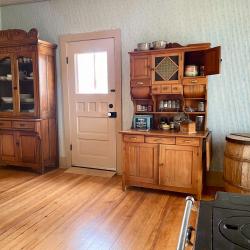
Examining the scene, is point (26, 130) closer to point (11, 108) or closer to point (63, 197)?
point (11, 108)

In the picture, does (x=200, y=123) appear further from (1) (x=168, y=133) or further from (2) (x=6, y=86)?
(2) (x=6, y=86)

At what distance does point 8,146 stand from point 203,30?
11.4 feet

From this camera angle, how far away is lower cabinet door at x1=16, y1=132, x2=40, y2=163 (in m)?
3.98

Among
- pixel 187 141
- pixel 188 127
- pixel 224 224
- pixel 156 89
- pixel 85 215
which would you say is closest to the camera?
pixel 224 224

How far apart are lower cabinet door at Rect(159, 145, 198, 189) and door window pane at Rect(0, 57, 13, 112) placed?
267 centimetres

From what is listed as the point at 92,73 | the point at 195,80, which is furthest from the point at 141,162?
the point at 92,73

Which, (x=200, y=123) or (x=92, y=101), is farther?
(x=92, y=101)

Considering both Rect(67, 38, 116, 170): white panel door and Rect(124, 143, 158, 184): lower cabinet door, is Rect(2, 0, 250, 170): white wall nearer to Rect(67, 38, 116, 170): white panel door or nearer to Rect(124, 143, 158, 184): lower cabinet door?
Rect(67, 38, 116, 170): white panel door

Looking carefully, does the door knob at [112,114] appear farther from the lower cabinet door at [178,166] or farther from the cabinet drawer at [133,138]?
the lower cabinet door at [178,166]

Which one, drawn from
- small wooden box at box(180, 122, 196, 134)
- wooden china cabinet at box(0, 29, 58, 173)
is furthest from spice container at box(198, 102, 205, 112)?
wooden china cabinet at box(0, 29, 58, 173)

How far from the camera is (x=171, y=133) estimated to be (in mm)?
3049

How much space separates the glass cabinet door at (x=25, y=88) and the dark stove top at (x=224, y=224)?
3510mm

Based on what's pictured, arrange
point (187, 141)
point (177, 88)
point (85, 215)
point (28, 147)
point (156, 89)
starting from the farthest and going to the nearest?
1. point (28, 147)
2. point (156, 89)
3. point (177, 88)
4. point (187, 141)
5. point (85, 215)

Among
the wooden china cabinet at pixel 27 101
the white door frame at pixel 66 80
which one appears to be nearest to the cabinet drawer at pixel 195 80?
the white door frame at pixel 66 80
